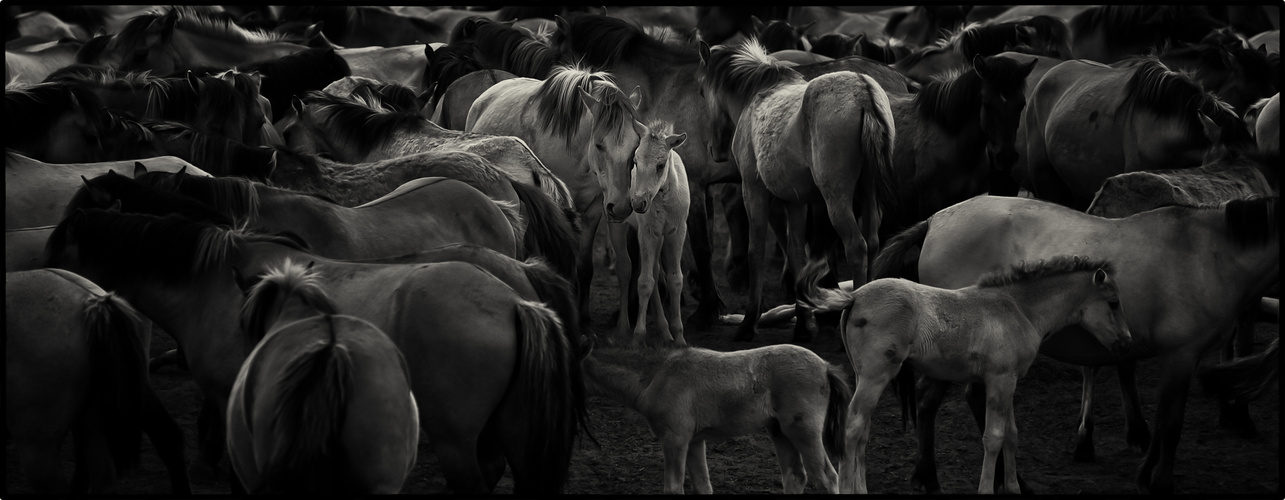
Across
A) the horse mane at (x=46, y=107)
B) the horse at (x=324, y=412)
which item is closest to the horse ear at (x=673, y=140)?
the horse mane at (x=46, y=107)

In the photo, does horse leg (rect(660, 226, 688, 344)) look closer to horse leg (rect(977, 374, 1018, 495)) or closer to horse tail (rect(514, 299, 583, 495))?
horse leg (rect(977, 374, 1018, 495))

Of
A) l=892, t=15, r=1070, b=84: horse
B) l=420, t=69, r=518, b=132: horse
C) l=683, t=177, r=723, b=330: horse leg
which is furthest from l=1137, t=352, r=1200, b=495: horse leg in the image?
l=892, t=15, r=1070, b=84: horse

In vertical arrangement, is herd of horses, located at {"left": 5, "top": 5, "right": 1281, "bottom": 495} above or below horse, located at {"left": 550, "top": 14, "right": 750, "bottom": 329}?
above

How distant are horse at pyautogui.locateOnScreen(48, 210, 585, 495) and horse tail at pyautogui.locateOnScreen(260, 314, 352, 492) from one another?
76 centimetres

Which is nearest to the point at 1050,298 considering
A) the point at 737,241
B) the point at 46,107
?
the point at 737,241

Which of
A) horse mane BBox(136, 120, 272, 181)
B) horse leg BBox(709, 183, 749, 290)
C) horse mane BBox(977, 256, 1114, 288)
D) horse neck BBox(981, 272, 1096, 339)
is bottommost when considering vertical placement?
horse leg BBox(709, 183, 749, 290)

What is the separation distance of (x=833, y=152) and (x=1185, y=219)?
2.74 metres

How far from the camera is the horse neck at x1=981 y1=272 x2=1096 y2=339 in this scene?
221 inches

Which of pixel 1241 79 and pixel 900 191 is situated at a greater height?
pixel 1241 79

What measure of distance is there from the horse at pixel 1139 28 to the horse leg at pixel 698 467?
909 centimetres

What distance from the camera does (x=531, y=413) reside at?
4785 mm

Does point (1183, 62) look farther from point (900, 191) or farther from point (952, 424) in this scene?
point (952, 424)

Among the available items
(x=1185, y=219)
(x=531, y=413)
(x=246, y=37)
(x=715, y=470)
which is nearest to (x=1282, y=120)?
(x=1185, y=219)

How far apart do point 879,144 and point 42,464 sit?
5.47 metres
